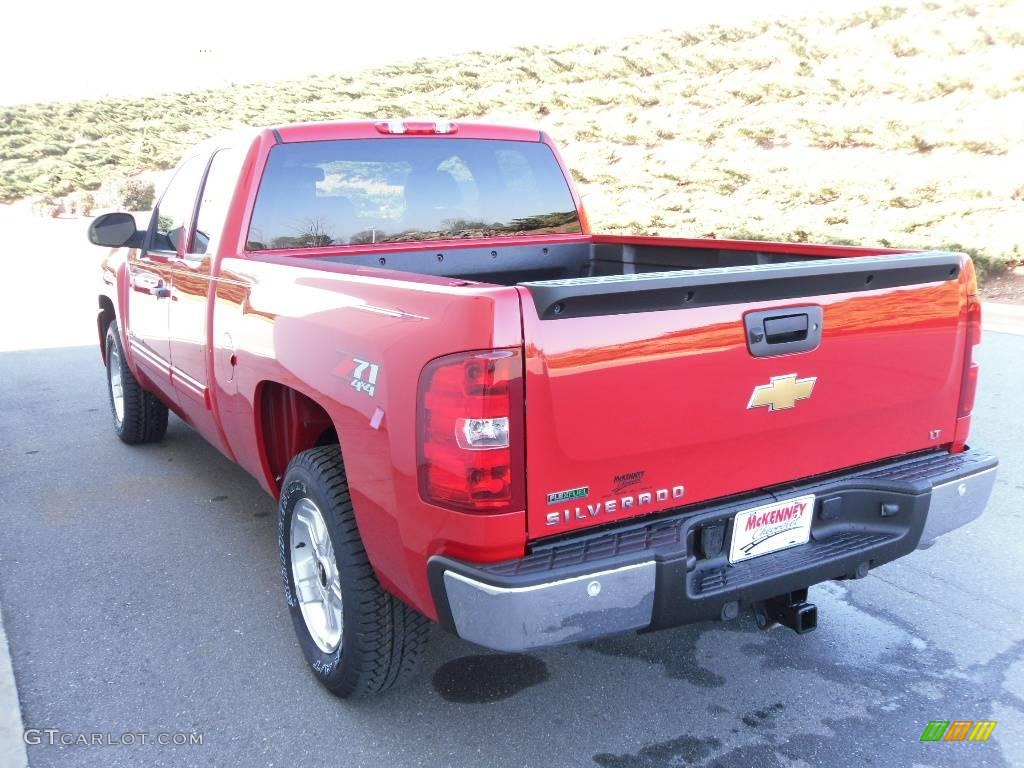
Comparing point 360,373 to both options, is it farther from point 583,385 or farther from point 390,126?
point 390,126

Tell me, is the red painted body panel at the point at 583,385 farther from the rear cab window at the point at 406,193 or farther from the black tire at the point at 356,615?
the rear cab window at the point at 406,193

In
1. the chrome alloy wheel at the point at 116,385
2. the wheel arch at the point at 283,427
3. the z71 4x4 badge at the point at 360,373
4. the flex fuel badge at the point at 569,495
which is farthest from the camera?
the chrome alloy wheel at the point at 116,385

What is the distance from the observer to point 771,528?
2.63 metres

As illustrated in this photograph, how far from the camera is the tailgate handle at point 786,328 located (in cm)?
249

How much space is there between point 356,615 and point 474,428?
91 cm

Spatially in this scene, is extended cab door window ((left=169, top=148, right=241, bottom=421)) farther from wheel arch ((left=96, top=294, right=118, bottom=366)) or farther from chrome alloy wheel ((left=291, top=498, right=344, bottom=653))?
wheel arch ((left=96, top=294, right=118, bottom=366))

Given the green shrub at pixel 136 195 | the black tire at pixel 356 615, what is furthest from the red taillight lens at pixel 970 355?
the green shrub at pixel 136 195

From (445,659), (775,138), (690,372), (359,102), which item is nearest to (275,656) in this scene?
(445,659)

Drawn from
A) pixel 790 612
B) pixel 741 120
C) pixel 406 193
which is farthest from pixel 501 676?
pixel 741 120

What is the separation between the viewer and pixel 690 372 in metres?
2.39

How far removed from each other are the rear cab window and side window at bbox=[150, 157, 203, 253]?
2.66 feet

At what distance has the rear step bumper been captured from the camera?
7.30 ft

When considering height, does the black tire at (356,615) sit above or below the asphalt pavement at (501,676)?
above

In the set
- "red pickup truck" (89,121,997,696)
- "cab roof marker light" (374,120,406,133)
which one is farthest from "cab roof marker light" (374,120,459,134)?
"red pickup truck" (89,121,997,696)
